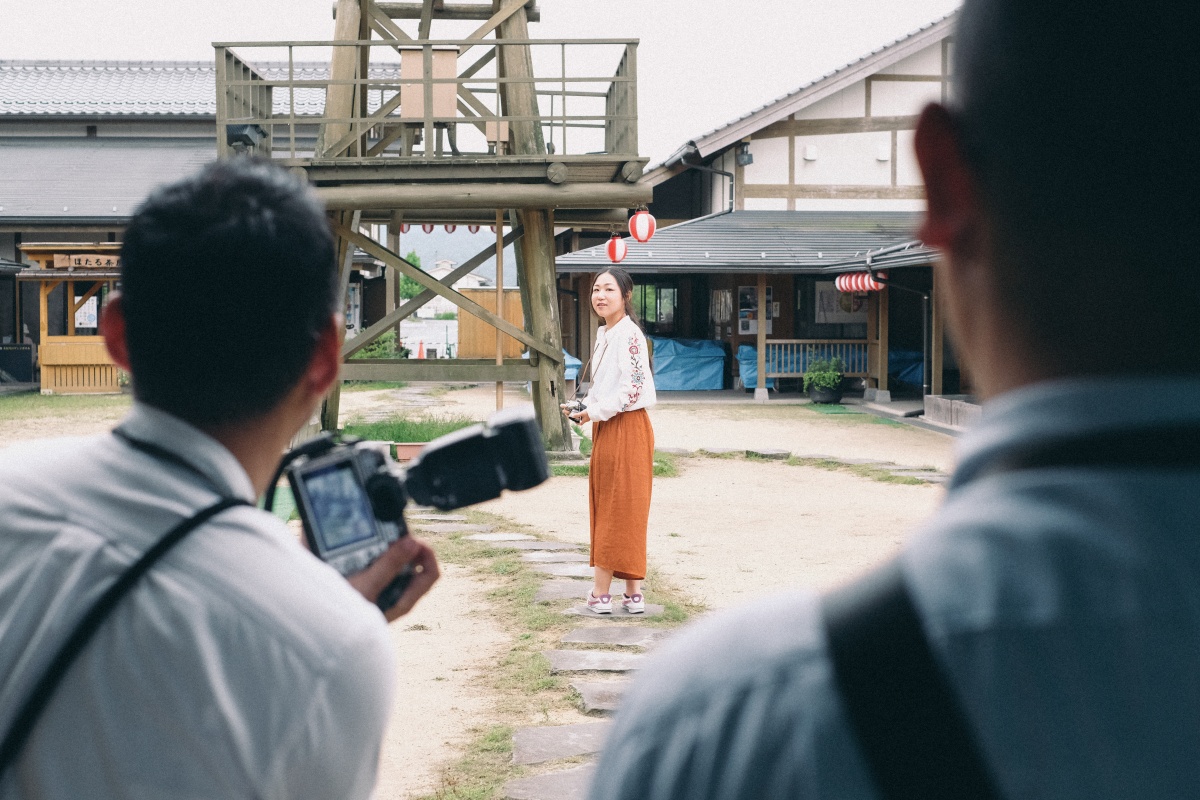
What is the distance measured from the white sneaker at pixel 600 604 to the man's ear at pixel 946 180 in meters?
5.84

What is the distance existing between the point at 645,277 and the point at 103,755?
2502cm

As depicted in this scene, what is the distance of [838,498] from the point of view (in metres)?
11.4

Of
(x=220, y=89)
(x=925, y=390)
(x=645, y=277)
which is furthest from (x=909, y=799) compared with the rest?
(x=645, y=277)

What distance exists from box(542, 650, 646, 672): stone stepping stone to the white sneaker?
2.31ft

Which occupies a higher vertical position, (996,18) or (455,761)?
(996,18)

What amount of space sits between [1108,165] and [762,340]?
21631mm

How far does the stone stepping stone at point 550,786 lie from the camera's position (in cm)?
403

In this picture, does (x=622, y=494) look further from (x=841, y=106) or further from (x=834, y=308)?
(x=834, y=308)

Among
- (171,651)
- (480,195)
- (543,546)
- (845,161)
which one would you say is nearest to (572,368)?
(845,161)

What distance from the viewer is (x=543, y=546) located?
8.70 m

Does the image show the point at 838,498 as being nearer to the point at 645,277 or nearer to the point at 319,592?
the point at 319,592

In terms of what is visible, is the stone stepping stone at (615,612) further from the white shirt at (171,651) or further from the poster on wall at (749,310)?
the poster on wall at (749,310)

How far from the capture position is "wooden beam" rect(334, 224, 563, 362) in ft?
41.3

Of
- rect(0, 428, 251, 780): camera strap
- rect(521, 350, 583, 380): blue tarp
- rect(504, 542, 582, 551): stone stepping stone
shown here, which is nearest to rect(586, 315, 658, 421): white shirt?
rect(504, 542, 582, 551): stone stepping stone
